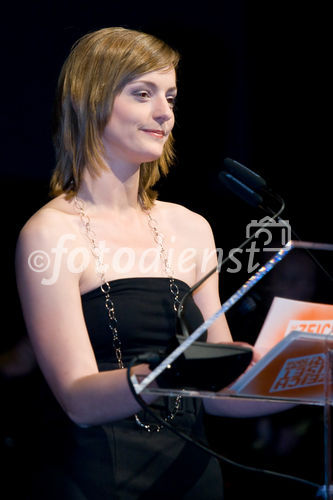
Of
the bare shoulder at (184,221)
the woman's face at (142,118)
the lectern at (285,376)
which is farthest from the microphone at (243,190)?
the bare shoulder at (184,221)

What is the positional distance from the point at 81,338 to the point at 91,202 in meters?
0.39

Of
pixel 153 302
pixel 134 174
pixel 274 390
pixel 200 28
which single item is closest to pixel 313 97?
pixel 200 28

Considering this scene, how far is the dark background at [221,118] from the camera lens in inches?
84.7

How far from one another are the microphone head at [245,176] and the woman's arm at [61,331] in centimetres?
40

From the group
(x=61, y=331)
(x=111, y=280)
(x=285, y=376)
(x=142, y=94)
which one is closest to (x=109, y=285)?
(x=111, y=280)

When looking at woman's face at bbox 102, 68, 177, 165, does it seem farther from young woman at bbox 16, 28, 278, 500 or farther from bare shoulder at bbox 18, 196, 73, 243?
bare shoulder at bbox 18, 196, 73, 243

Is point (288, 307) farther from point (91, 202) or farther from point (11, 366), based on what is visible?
point (11, 366)

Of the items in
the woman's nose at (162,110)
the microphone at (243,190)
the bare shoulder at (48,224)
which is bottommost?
the bare shoulder at (48,224)

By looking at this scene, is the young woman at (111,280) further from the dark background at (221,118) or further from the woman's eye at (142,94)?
the dark background at (221,118)

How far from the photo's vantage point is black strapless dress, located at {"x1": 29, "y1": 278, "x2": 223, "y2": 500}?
1.43 m

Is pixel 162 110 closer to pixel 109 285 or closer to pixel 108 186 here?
pixel 108 186

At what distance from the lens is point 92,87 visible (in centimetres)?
165

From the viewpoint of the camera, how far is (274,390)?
1.08 metres

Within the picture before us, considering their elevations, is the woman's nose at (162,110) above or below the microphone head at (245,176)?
above
